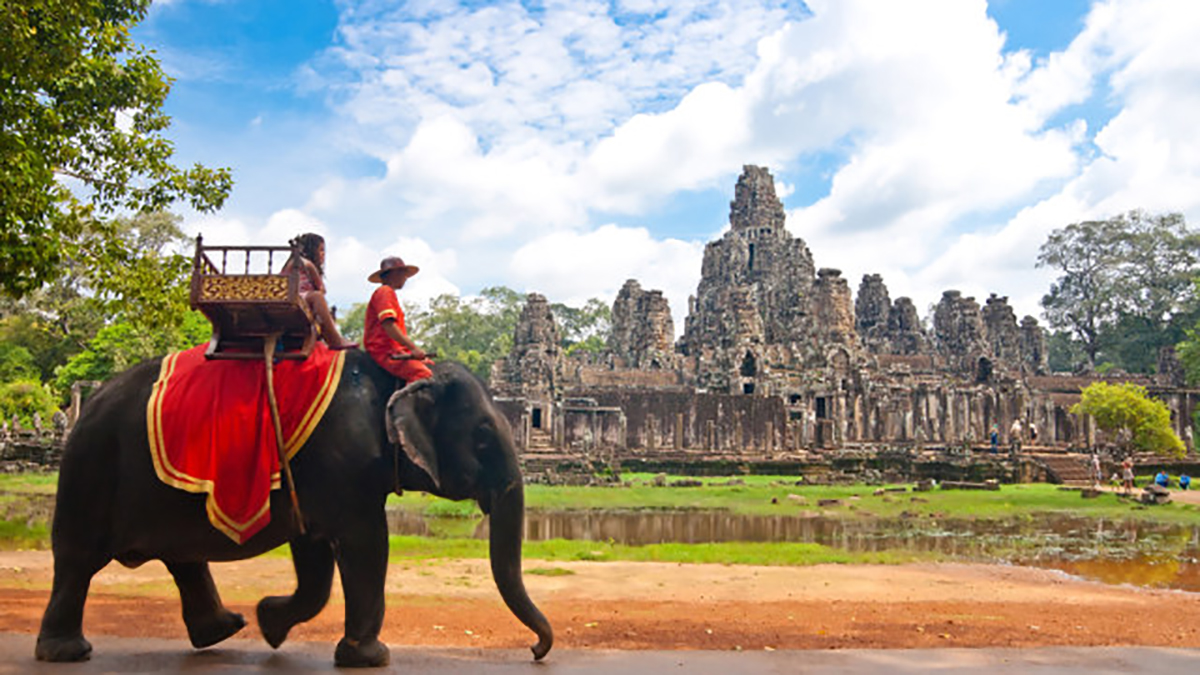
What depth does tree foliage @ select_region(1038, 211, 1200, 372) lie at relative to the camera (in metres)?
64.4

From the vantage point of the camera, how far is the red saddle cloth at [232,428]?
5.46m

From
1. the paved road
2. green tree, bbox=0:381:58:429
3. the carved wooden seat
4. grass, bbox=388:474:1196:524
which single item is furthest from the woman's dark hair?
green tree, bbox=0:381:58:429

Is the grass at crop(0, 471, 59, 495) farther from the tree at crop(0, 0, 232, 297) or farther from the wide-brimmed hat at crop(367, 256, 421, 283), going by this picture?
the wide-brimmed hat at crop(367, 256, 421, 283)

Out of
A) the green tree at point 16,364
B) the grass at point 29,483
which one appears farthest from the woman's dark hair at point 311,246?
the green tree at point 16,364

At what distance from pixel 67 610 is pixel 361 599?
1.79 meters

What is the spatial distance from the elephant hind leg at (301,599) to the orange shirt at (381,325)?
125 cm

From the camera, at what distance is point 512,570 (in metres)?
5.61

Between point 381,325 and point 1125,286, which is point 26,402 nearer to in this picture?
point 381,325

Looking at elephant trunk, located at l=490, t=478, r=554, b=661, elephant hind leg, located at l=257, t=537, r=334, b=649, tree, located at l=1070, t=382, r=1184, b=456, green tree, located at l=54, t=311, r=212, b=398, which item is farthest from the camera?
green tree, located at l=54, t=311, r=212, b=398

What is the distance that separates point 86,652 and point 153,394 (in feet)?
5.12

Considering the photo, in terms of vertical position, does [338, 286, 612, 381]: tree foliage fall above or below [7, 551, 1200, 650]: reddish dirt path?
above

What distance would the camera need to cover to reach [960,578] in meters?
12.8

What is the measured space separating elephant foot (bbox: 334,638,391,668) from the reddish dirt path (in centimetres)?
155

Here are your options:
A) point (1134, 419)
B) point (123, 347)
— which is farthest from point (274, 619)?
point (1134, 419)
